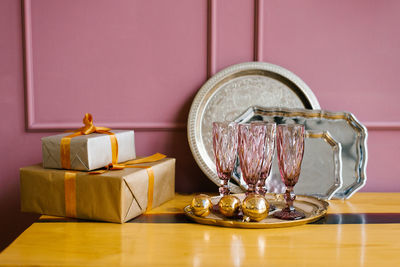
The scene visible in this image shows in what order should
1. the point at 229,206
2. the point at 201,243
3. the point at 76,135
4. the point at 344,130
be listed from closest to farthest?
1. the point at 201,243
2. the point at 229,206
3. the point at 76,135
4. the point at 344,130

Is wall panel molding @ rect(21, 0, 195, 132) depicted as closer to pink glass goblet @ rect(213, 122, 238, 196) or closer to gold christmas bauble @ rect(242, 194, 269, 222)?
pink glass goblet @ rect(213, 122, 238, 196)

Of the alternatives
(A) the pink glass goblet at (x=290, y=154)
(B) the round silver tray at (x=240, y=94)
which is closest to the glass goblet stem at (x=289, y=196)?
(A) the pink glass goblet at (x=290, y=154)

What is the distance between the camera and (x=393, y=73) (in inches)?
55.0

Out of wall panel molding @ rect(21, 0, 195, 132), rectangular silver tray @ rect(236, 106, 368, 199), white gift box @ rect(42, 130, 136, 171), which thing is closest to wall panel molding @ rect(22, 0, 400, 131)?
wall panel molding @ rect(21, 0, 195, 132)

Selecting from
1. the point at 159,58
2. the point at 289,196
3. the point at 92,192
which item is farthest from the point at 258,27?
the point at 92,192

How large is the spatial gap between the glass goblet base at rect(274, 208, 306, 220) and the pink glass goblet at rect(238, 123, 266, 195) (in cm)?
11

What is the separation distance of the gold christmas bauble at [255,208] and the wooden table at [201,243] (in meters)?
0.03

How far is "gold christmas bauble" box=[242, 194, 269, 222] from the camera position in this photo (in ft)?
3.10

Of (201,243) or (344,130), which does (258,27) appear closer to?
(344,130)

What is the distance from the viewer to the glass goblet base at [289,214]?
987 millimetres

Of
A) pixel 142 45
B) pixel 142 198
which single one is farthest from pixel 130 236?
pixel 142 45

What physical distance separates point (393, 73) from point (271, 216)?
772 mm

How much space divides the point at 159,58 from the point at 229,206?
0.65 m

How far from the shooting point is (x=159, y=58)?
1386mm
